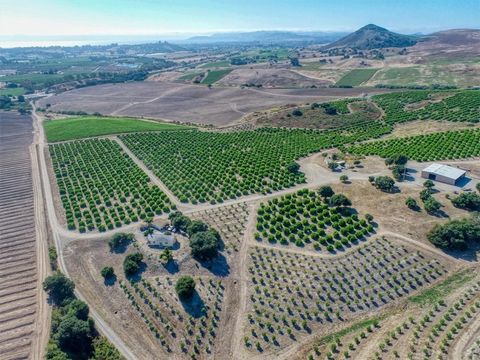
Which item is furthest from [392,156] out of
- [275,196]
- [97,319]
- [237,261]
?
[97,319]

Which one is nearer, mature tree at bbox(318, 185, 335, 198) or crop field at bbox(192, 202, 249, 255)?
crop field at bbox(192, 202, 249, 255)

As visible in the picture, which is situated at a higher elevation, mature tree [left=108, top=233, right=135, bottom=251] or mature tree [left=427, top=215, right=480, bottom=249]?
mature tree [left=427, top=215, right=480, bottom=249]

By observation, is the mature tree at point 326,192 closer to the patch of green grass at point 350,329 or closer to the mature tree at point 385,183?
the mature tree at point 385,183

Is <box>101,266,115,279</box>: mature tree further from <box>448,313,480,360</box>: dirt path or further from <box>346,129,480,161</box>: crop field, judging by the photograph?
<box>346,129,480,161</box>: crop field

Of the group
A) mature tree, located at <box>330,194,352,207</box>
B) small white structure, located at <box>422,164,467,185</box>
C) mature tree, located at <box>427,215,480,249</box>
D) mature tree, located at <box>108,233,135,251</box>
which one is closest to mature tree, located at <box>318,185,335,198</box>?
mature tree, located at <box>330,194,352,207</box>

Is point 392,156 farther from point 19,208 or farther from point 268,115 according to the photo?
point 19,208

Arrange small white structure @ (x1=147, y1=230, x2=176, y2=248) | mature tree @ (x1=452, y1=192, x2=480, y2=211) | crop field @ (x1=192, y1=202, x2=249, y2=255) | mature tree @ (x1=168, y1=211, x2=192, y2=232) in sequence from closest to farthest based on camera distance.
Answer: small white structure @ (x1=147, y1=230, x2=176, y2=248)
crop field @ (x1=192, y1=202, x2=249, y2=255)
mature tree @ (x1=168, y1=211, x2=192, y2=232)
mature tree @ (x1=452, y1=192, x2=480, y2=211)

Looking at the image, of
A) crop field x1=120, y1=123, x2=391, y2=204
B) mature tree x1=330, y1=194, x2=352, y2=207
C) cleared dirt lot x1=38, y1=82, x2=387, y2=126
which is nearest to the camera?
mature tree x1=330, y1=194, x2=352, y2=207
